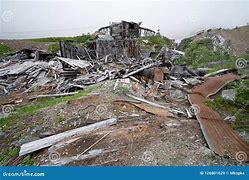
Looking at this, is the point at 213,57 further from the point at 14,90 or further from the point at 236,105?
the point at 14,90

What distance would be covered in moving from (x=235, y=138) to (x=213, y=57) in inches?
499

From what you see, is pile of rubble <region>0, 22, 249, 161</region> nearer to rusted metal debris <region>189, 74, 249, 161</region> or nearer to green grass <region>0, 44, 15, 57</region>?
rusted metal debris <region>189, 74, 249, 161</region>

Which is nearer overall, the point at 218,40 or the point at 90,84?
the point at 90,84

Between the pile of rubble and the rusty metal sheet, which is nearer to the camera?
the pile of rubble

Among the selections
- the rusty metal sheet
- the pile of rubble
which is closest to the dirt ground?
the pile of rubble

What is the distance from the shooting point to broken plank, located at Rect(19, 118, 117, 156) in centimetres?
490

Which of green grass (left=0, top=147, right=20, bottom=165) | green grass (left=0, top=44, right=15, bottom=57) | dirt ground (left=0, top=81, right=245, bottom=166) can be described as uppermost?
green grass (left=0, top=44, right=15, bottom=57)

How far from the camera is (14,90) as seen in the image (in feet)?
36.8

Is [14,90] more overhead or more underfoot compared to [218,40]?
more underfoot

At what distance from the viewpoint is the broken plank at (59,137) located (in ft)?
16.1

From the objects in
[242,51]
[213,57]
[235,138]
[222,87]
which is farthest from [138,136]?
[242,51]

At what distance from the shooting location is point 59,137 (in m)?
5.16

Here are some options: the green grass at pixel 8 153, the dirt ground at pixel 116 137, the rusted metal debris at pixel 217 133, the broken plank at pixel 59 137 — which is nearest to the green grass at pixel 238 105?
the rusted metal debris at pixel 217 133

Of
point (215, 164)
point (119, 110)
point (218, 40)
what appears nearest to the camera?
point (215, 164)
